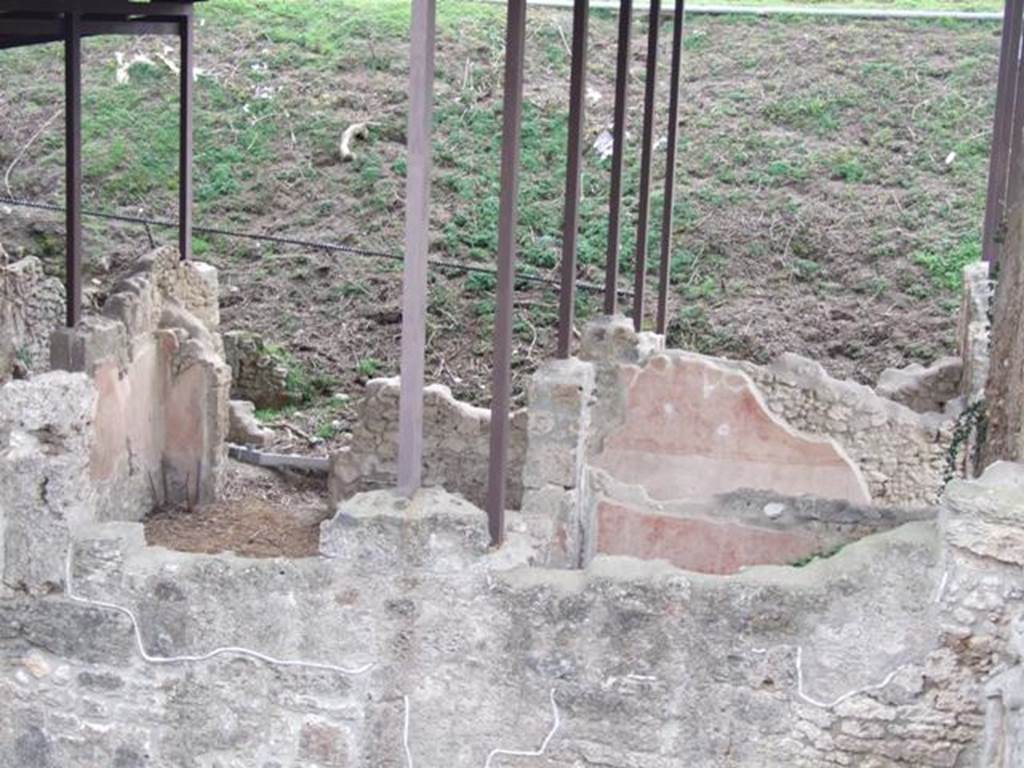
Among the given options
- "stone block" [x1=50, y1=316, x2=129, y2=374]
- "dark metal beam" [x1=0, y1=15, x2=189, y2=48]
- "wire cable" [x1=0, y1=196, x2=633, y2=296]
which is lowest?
"stone block" [x1=50, y1=316, x2=129, y2=374]

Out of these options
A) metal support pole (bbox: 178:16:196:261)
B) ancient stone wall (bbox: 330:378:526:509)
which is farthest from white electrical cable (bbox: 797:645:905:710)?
metal support pole (bbox: 178:16:196:261)

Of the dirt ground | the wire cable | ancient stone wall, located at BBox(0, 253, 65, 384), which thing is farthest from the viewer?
the wire cable

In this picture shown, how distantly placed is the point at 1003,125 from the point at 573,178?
→ 443 centimetres

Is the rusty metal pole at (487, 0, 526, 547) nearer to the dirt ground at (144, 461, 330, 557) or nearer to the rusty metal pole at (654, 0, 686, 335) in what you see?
the dirt ground at (144, 461, 330, 557)

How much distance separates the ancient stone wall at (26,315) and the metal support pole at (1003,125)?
24.2 ft

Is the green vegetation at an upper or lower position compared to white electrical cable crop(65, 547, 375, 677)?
upper

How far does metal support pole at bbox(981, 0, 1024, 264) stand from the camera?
1027cm

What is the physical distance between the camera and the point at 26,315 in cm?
1209

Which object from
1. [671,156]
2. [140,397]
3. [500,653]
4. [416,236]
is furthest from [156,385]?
[500,653]

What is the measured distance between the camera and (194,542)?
9289 mm

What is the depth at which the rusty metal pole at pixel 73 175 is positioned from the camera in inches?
338

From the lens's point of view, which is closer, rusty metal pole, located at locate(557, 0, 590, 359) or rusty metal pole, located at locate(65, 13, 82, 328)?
rusty metal pole, located at locate(557, 0, 590, 359)

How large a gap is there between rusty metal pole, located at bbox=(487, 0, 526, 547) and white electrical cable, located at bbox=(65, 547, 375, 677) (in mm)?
886

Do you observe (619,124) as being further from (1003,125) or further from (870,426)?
(1003,125)
